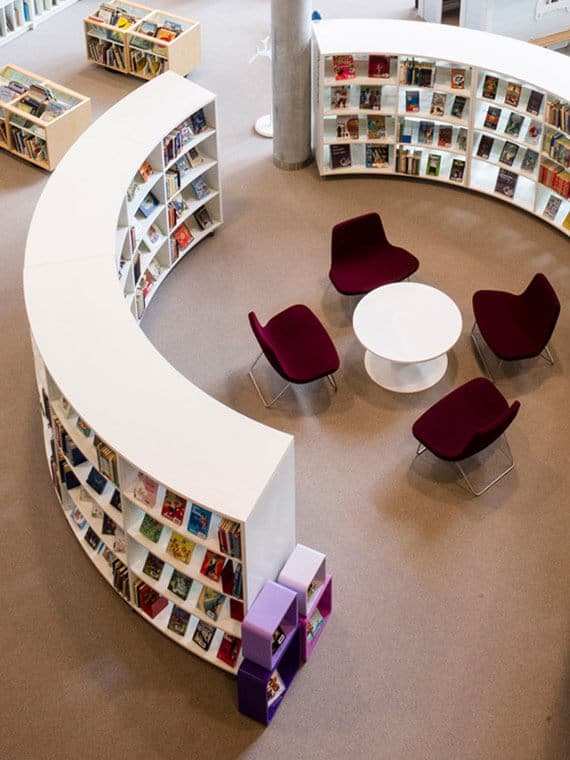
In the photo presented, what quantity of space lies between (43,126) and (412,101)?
147 inches

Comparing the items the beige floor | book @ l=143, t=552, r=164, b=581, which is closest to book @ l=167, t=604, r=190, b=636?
the beige floor

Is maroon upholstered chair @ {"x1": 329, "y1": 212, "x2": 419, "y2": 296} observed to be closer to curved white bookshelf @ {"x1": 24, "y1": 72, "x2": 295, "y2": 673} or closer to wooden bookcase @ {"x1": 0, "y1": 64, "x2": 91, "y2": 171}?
curved white bookshelf @ {"x1": 24, "y1": 72, "x2": 295, "y2": 673}

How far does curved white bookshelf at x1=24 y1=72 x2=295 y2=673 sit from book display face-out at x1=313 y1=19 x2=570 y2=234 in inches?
127

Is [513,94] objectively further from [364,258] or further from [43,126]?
[43,126]

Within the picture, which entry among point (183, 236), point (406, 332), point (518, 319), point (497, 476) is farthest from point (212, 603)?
point (183, 236)

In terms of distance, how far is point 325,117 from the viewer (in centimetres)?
1098

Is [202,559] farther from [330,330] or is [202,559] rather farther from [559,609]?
[330,330]

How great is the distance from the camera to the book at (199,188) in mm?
10102

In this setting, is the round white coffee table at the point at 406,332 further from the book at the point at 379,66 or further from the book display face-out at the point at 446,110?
the book at the point at 379,66

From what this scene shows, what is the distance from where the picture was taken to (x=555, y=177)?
10.2 m

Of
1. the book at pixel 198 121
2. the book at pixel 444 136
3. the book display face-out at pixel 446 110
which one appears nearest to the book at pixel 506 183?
the book display face-out at pixel 446 110

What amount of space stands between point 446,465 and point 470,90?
4008 mm

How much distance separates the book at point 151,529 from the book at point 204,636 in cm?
69

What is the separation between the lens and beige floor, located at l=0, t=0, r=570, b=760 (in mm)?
6703
